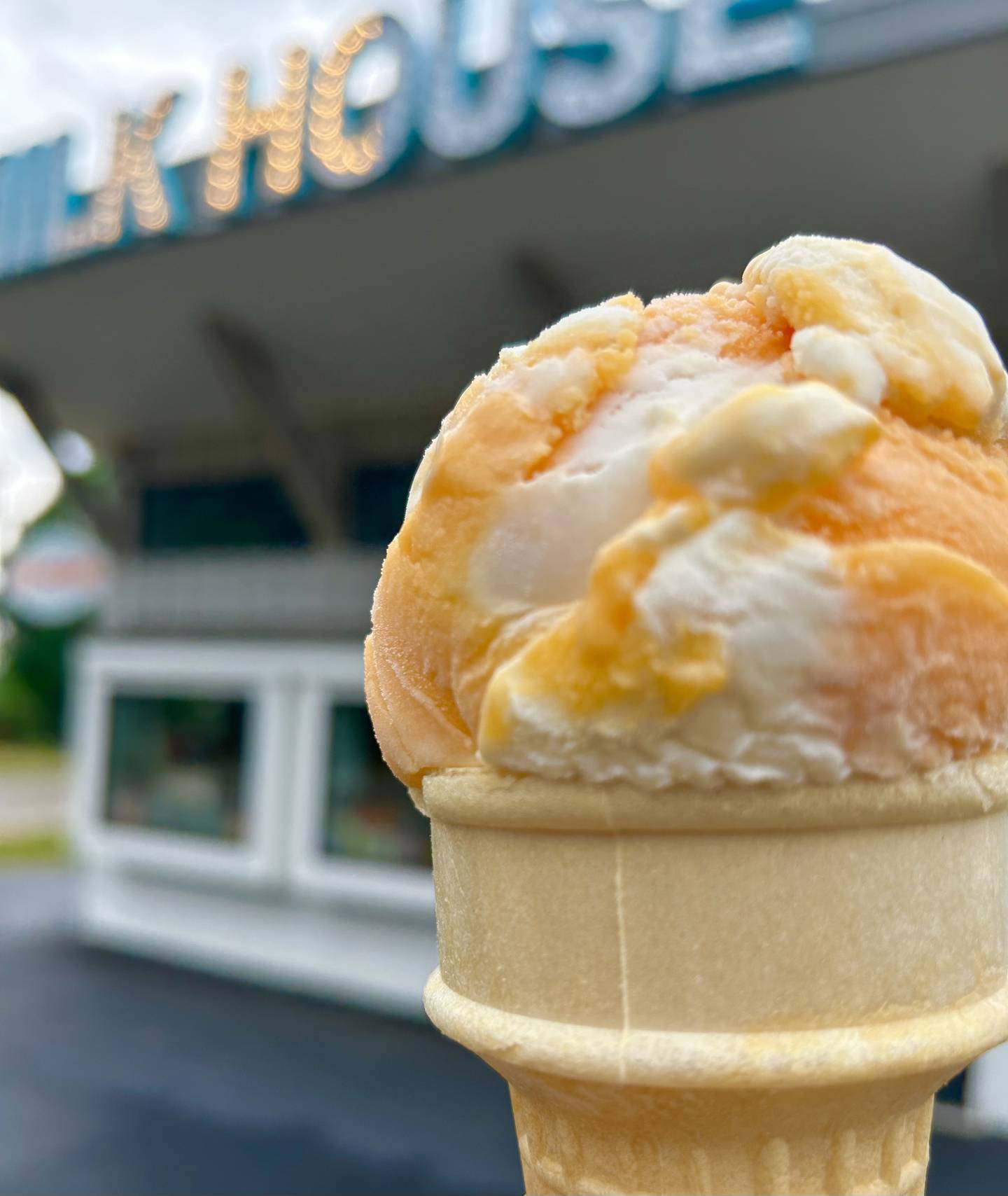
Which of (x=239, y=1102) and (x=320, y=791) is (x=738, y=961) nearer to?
(x=239, y=1102)

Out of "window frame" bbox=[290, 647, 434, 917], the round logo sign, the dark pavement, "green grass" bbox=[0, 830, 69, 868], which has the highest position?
the round logo sign

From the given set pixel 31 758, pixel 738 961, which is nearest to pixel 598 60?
pixel 738 961

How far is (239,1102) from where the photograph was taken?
182 inches

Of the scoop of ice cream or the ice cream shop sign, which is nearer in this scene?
the scoop of ice cream

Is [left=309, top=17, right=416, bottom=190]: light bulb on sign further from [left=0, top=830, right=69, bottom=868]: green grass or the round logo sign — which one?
[left=0, top=830, right=69, bottom=868]: green grass

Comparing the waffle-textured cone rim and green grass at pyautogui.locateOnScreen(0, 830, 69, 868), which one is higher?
the waffle-textured cone rim

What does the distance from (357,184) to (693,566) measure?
4665mm

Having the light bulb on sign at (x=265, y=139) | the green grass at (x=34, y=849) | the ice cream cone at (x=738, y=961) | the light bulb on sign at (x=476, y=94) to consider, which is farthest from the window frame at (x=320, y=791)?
the green grass at (x=34, y=849)

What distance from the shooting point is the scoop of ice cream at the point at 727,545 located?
36.7 inches

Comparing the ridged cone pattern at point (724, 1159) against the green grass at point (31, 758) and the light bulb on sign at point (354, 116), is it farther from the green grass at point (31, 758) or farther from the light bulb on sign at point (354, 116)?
the green grass at point (31, 758)

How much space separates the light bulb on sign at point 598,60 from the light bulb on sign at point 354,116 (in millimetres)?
758

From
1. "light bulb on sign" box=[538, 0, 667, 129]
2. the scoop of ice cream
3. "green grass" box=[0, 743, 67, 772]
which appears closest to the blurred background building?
"light bulb on sign" box=[538, 0, 667, 129]

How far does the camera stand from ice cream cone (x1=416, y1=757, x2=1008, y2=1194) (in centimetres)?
99

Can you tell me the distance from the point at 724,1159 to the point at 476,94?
15.7 feet
